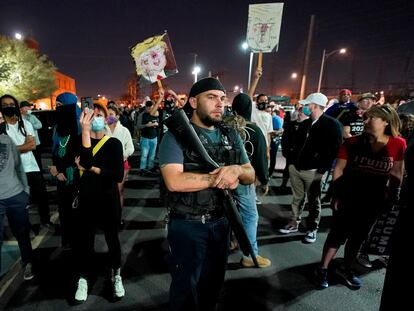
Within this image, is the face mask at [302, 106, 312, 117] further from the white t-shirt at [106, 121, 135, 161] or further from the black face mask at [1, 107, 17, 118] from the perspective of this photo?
the black face mask at [1, 107, 17, 118]

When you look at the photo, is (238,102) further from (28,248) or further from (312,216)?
(28,248)

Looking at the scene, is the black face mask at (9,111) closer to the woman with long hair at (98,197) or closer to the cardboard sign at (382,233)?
the woman with long hair at (98,197)

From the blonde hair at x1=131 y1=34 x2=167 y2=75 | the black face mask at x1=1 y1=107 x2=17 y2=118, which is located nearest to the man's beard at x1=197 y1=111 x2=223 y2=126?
the black face mask at x1=1 y1=107 x2=17 y2=118

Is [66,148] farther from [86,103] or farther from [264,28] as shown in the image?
[264,28]

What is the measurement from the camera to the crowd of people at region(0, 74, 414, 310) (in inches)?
80.2

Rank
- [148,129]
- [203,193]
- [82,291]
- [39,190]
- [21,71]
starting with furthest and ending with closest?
[21,71] → [148,129] → [39,190] → [82,291] → [203,193]

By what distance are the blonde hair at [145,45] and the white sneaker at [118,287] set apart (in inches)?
153

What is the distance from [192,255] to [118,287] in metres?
1.34

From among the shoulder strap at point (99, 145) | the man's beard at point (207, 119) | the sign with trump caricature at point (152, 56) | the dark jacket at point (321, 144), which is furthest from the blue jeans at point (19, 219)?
the dark jacket at point (321, 144)

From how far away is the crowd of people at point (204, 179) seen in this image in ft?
6.68

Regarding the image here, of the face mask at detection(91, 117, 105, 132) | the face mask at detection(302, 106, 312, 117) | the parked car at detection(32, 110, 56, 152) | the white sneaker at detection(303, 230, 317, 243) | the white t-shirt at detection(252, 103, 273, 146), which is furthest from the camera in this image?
the parked car at detection(32, 110, 56, 152)

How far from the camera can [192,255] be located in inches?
81.5

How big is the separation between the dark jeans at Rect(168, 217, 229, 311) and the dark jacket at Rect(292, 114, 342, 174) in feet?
7.57

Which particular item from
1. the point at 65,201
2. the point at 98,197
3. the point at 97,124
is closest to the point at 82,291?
the point at 98,197
